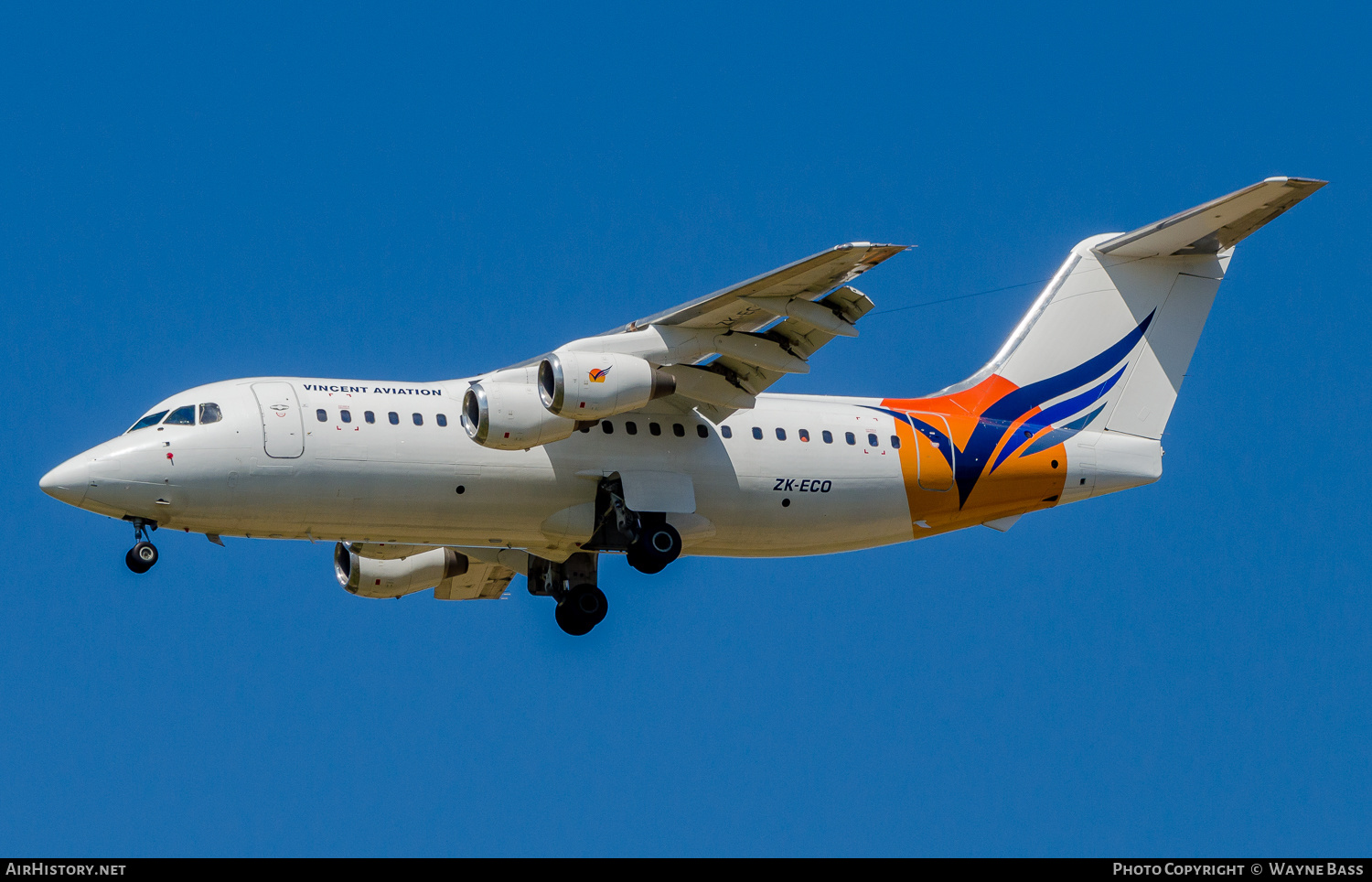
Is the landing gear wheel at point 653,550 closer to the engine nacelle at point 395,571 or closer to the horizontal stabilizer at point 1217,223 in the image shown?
the engine nacelle at point 395,571

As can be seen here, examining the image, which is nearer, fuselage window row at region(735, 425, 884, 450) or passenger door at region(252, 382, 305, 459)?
passenger door at region(252, 382, 305, 459)

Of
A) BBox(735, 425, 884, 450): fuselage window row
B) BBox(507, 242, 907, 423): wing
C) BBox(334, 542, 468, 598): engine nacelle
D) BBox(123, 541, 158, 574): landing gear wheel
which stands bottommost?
BBox(123, 541, 158, 574): landing gear wheel

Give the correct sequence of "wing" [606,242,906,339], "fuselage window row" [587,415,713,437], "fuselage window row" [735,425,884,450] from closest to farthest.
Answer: "wing" [606,242,906,339] < "fuselage window row" [587,415,713,437] < "fuselage window row" [735,425,884,450]

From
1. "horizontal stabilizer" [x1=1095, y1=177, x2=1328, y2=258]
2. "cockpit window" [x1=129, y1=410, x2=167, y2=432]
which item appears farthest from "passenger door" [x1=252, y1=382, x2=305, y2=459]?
"horizontal stabilizer" [x1=1095, y1=177, x2=1328, y2=258]

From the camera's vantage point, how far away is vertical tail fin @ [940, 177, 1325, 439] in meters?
18.4

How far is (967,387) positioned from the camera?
1830 cm

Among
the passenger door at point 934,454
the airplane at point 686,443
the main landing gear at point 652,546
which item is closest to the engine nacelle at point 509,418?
the airplane at point 686,443

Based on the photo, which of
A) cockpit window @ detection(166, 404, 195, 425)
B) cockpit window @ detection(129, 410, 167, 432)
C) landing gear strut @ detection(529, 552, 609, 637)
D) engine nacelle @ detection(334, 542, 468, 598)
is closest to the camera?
cockpit window @ detection(166, 404, 195, 425)

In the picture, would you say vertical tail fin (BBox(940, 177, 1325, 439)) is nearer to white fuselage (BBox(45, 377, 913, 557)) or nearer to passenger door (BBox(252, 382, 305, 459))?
white fuselage (BBox(45, 377, 913, 557))

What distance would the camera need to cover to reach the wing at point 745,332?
15672 millimetres

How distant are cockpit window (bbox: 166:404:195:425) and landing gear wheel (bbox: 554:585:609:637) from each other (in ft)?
12.6
